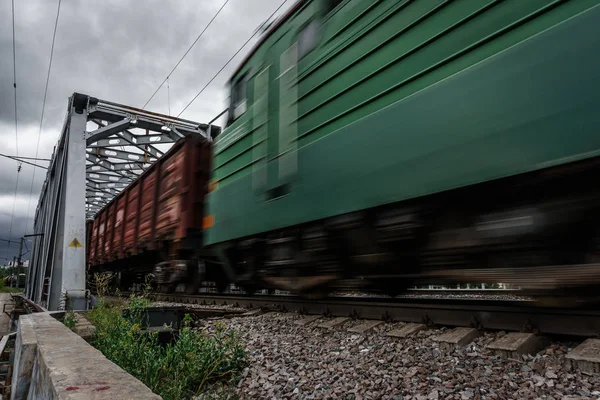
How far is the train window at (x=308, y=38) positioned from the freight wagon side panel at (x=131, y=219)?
27.0ft

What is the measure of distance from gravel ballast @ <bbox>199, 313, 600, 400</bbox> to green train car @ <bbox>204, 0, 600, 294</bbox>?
1.76 feet

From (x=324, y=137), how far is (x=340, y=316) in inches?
83.3

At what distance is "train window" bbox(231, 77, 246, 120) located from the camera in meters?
5.90

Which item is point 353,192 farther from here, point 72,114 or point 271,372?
point 72,114

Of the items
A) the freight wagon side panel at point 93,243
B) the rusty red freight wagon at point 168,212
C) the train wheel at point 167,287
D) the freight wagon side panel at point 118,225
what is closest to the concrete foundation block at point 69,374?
the rusty red freight wagon at point 168,212

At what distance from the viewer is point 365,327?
4059 mm

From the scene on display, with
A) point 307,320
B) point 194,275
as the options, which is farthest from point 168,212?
point 307,320

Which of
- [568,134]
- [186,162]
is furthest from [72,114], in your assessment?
[568,134]

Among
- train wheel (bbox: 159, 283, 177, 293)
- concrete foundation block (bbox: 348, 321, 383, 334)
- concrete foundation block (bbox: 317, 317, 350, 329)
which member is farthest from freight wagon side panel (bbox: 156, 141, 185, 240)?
concrete foundation block (bbox: 348, 321, 383, 334)

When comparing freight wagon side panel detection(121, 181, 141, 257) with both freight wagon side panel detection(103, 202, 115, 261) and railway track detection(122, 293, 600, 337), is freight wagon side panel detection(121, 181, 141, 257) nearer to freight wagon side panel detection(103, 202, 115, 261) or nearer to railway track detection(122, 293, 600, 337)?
freight wagon side panel detection(103, 202, 115, 261)

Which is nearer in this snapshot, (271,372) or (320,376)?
(320,376)

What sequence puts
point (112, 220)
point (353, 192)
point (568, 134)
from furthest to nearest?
point (112, 220) → point (353, 192) → point (568, 134)

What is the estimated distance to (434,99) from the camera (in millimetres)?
2977

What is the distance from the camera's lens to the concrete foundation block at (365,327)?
157 inches
